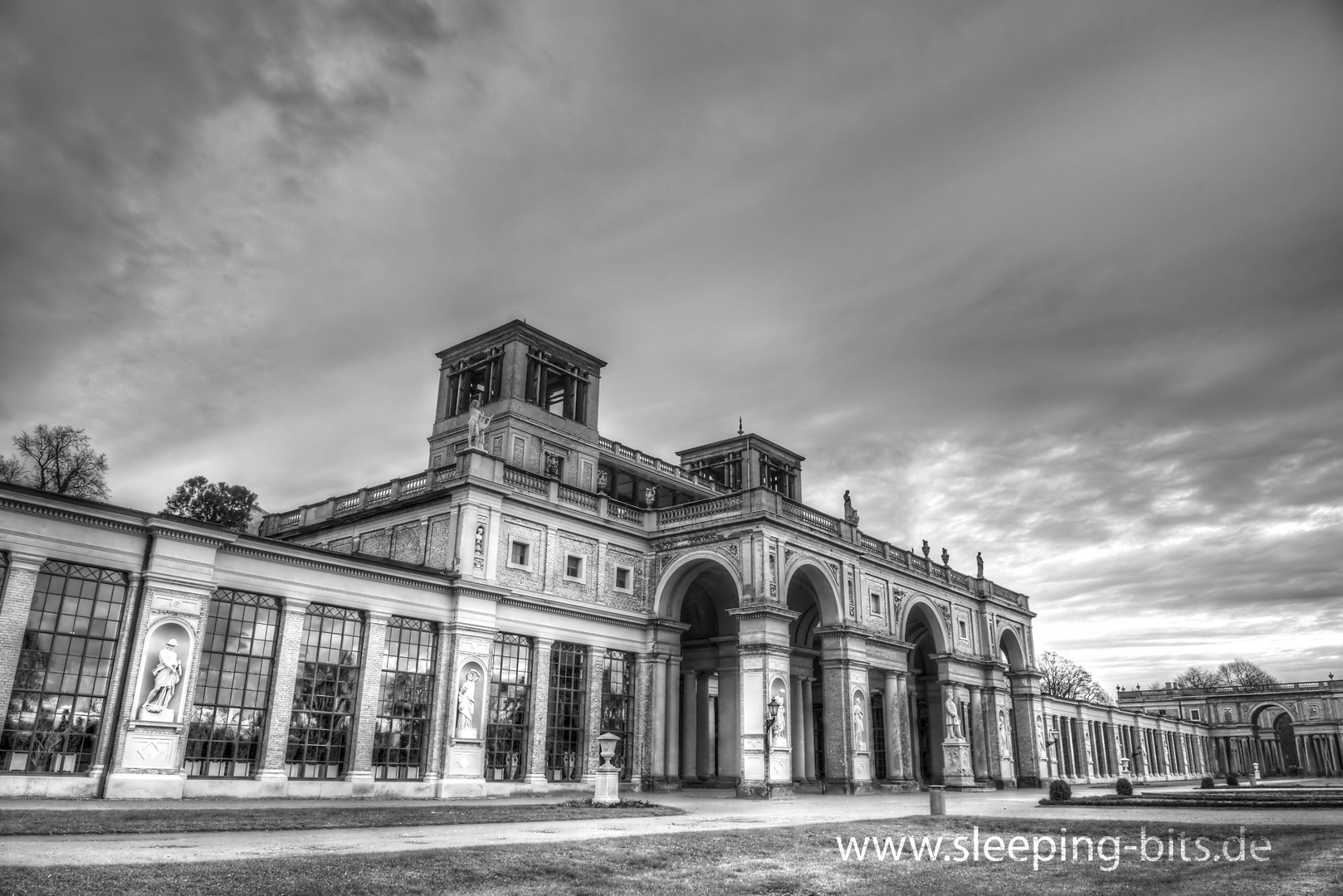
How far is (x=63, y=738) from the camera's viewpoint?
2384 cm

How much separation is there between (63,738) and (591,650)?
65.2ft

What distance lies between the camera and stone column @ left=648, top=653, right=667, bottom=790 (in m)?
40.1

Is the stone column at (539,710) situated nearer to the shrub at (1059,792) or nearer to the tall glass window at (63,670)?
the tall glass window at (63,670)

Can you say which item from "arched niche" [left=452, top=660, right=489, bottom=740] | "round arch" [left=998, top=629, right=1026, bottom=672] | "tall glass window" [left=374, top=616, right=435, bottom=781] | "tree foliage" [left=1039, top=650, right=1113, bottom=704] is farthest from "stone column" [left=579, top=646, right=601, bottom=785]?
"tree foliage" [left=1039, top=650, right=1113, bottom=704]

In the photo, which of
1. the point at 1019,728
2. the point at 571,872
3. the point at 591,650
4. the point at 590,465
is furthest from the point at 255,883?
the point at 1019,728

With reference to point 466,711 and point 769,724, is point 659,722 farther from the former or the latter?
point 466,711

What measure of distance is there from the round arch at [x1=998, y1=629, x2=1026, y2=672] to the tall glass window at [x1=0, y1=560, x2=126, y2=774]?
5572cm

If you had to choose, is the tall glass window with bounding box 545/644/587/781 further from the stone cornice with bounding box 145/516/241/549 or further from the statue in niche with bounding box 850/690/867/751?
the stone cornice with bounding box 145/516/241/549

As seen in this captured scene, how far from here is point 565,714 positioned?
123 ft

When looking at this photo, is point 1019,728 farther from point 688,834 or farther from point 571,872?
point 571,872

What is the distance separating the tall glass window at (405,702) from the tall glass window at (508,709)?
107 inches

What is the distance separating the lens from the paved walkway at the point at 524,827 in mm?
12641

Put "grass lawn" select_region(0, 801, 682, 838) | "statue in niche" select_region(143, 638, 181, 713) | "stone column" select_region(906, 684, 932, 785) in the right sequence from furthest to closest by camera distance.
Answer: "stone column" select_region(906, 684, 932, 785)
"statue in niche" select_region(143, 638, 181, 713)
"grass lawn" select_region(0, 801, 682, 838)

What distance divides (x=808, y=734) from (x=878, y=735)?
5947mm
